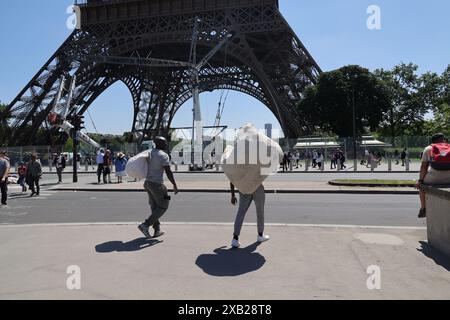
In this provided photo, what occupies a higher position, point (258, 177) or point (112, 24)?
point (112, 24)

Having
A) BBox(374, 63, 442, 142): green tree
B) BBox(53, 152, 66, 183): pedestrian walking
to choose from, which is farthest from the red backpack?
BBox(374, 63, 442, 142): green tree

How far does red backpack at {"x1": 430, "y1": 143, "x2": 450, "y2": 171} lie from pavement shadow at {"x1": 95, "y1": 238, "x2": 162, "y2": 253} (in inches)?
171

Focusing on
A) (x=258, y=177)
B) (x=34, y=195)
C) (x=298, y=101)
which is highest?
(x=298, y=101)

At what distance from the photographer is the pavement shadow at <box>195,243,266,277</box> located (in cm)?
495

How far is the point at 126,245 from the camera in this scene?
6.48 m

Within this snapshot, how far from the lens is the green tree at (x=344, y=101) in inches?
2014

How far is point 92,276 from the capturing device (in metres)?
4.81

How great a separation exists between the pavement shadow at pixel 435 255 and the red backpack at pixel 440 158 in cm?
117

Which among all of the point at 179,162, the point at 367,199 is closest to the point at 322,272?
the point at 367,199

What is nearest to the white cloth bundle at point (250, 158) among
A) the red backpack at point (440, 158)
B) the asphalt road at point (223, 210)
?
the red backpack at point (440, 158)

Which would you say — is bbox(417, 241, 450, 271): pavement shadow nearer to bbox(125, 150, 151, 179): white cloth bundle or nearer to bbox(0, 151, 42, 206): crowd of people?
bbox(125, 150, 151, 179): white cloth bundle

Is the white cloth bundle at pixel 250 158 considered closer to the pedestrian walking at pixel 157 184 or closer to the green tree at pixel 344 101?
the pedestrian walking at pixel 157 184
